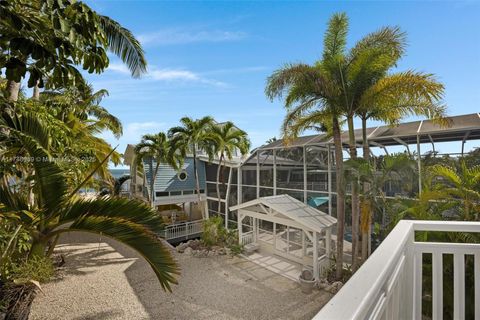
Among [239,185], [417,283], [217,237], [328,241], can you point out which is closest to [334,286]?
[328,241]

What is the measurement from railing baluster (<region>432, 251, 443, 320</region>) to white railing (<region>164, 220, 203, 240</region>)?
12.6 metres

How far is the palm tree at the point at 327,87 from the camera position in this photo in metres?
7.31

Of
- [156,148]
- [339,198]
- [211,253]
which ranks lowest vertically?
[211,253]

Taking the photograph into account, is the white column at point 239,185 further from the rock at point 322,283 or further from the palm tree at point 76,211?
the palm tree at point 76,211

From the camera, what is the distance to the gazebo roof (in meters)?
8.54

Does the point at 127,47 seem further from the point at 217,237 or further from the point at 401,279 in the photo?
the point at 217,237

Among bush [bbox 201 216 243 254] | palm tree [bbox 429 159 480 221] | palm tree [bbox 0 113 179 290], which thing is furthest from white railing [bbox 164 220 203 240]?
palm tree [bbox 429 159 480 221]

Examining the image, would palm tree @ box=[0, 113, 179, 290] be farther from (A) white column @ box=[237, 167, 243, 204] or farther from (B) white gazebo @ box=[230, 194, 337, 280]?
(A) white column @ box=[237, 167, 243, 204]

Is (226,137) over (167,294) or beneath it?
over

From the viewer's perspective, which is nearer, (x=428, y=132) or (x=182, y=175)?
(x=428, y=132)

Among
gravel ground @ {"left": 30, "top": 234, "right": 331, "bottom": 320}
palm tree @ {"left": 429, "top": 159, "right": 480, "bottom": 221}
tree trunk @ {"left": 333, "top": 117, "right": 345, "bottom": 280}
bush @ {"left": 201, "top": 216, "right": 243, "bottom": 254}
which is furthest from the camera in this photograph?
bush @ {"left": 201, "top": 216, "right": 243, "bottom": 254}

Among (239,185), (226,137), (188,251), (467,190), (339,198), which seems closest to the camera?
(467,190)

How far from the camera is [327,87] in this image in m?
7.21

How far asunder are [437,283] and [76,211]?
4.25 m
